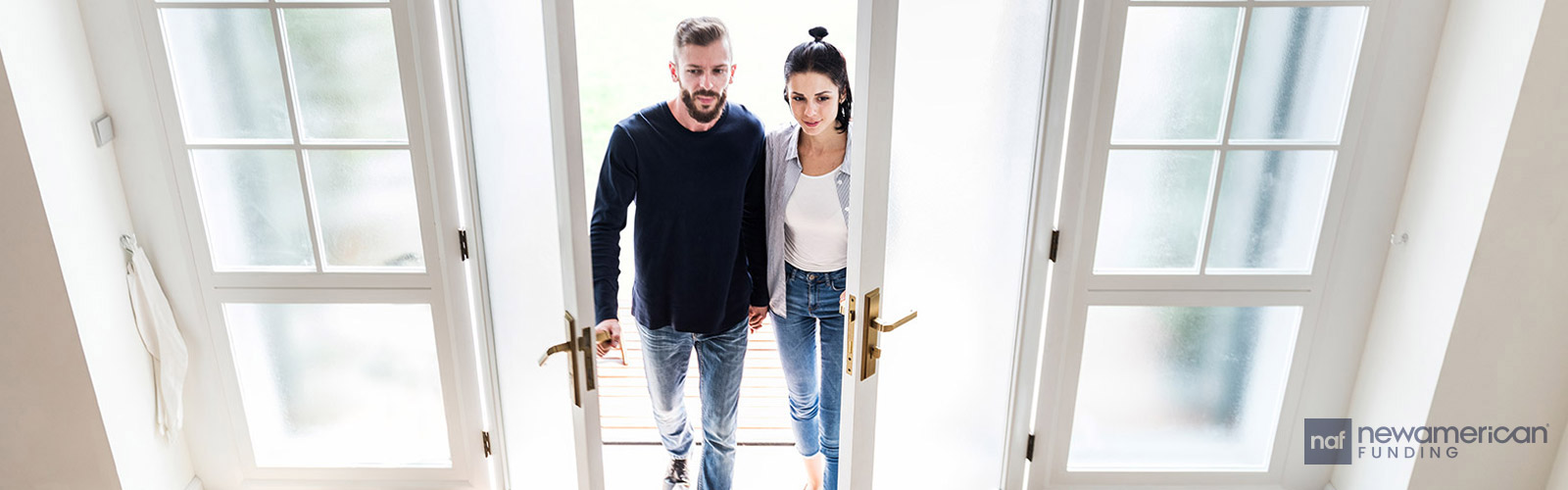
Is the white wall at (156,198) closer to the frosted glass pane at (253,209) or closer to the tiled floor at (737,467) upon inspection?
the frosted glass pane at (253,209)

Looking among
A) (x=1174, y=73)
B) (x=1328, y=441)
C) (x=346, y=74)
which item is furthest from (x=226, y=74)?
(x=1328, y=441)

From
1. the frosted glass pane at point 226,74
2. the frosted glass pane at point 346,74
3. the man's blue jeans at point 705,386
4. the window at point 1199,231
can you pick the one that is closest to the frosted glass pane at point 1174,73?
the window at point 1199,231

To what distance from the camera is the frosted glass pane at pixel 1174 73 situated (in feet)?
6.99

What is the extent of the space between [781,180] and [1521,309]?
1.67 metres

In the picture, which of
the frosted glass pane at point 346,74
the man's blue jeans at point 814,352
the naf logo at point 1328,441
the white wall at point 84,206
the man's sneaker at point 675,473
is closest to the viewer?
the white wall at point 84,206

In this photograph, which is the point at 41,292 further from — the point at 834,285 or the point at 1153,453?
the point at 1153,453

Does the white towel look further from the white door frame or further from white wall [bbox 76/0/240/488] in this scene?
the white door frame

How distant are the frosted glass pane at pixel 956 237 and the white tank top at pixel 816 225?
0.14 metres

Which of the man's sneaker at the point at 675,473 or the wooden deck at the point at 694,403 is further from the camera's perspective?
the wooden deck at the point at 694,403

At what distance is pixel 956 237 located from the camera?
7.30 feet

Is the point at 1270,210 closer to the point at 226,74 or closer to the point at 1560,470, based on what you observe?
the point at 1560,470

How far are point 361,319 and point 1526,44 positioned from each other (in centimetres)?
258

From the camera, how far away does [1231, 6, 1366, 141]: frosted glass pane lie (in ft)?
7.02

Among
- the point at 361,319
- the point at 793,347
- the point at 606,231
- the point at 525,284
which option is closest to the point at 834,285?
the point at 793,347
